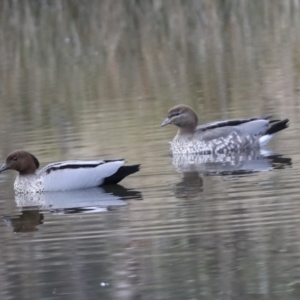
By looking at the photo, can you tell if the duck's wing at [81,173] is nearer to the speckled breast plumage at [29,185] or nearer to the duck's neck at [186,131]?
the speckled breast plumage at [29,185]

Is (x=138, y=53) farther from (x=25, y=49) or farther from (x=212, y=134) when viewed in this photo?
(x=212, y=134)

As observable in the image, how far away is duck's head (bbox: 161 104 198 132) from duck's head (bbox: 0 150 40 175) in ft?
8.31

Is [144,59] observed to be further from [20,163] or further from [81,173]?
[81,173]

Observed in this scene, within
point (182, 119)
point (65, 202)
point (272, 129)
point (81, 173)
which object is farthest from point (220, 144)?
point (65, 202)

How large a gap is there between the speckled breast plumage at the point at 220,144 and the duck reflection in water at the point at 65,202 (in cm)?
200

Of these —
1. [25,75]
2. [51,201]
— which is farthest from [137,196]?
[25,75]

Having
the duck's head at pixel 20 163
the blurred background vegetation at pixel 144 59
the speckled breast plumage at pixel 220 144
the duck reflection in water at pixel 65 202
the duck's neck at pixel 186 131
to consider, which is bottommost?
the duck reflection in water at pixel 65 202

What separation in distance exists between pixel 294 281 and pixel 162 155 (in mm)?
5917

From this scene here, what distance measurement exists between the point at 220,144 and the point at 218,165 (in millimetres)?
909

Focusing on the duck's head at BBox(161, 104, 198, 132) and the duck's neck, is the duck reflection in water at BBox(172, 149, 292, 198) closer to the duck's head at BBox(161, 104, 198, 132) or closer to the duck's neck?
the duck's neck

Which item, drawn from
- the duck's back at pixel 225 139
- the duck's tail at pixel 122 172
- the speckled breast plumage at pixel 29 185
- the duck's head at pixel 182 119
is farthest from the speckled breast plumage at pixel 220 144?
the speckled breast plumage at pixel 29 185

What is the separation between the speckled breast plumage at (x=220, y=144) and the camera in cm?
1317

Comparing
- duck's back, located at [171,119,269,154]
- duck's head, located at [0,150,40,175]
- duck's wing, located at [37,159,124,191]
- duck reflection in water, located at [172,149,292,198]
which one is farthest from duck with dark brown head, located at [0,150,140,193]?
duck's back, located at [171,119,269,154]

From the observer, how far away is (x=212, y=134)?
13.3 meters
